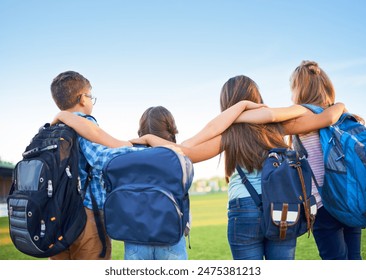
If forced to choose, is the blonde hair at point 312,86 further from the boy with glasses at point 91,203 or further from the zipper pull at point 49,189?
the zipper pull at point 49,189

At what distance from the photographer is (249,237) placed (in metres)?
2.30

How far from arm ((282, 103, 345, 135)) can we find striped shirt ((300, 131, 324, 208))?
11 cm

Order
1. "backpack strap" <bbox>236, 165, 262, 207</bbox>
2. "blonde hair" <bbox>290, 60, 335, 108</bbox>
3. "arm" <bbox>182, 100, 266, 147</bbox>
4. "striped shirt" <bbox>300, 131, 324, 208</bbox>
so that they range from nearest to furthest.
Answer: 1. "backpack strap" <bbox>236, 165, 262, 207</bbox>
2. "arm" <bbox>182, 100, 266, 147</bbox>
3. "striped shirt" <bbox>300, 131, 324, 208</bbox>
4. "blonde hair" <bbox>290, 60, 335, 108</bbox>

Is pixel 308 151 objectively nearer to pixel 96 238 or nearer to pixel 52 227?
pixel 96 238

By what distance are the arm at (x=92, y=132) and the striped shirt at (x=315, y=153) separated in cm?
121

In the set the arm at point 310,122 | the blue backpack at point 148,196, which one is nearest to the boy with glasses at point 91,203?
the blue backpack at point 148,196

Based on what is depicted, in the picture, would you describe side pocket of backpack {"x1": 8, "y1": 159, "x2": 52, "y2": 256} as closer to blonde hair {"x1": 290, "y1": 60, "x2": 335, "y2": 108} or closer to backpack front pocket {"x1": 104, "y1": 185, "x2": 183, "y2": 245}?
backpack front pocket {"x1": 104, "y1": 185, "x2": 183, "y2": 245}

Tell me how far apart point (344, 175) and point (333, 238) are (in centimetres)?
45

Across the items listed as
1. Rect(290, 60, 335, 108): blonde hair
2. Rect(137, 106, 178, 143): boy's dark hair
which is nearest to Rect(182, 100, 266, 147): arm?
Rect(137, 106, 178, 143): boy's dark hair

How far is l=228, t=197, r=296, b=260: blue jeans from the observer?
2301mm

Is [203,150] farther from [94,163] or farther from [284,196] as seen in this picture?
[94,163]

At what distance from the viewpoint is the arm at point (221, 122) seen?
95.8 inches

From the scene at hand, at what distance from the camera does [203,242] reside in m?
8.01
